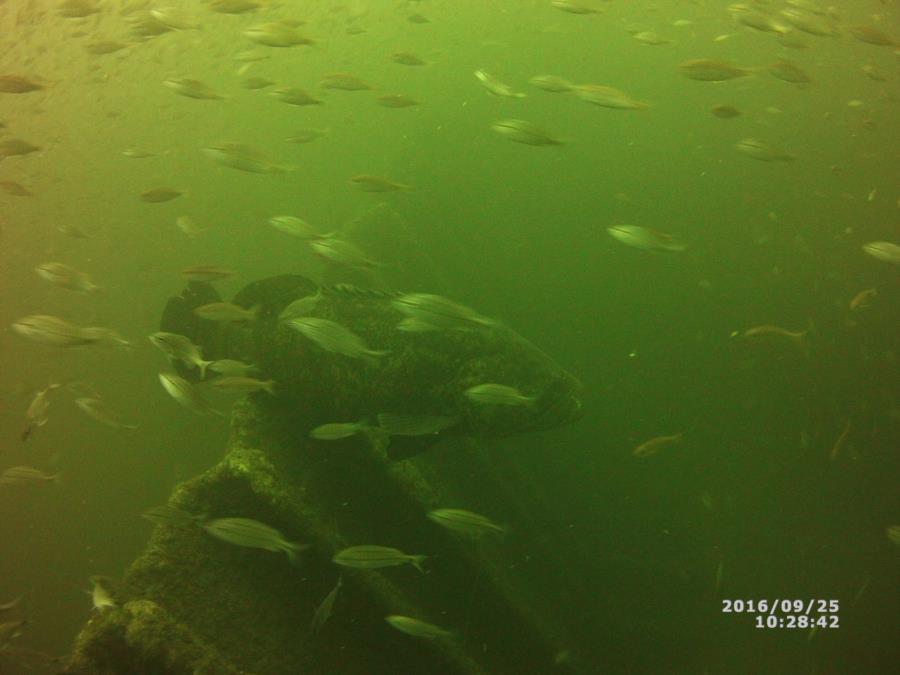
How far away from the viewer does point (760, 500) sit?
8430 mm

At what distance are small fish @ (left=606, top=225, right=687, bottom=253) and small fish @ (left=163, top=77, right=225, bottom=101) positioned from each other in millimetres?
5751

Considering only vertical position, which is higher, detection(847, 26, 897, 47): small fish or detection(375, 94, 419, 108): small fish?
detection(847, 26, 897, 47): small fish

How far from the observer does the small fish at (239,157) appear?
19.4 feet

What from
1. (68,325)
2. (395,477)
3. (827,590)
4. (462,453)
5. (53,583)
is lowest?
(53,583)

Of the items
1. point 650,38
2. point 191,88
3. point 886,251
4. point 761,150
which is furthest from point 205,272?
point 886,251

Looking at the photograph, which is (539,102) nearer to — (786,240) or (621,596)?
(786,240)

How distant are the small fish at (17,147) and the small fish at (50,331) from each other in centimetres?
381

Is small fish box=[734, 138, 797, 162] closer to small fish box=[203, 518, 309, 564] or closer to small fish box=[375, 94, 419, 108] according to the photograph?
small fish box=[375, 94, 419, 108]

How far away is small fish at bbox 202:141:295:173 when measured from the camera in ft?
19.4

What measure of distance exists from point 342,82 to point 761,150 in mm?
6218

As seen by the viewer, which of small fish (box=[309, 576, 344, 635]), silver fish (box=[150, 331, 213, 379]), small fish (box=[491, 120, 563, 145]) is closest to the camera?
small fish (box=[309, 576, 344, 635])

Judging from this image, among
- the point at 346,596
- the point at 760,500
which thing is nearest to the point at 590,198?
the point at 760,500

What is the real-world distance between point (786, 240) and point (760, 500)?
A: 26.9ft

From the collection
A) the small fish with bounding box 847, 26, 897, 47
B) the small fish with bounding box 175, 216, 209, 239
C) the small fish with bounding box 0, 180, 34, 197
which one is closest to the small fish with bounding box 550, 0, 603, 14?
the small fish with bounding box 847, 26, 897, 47
